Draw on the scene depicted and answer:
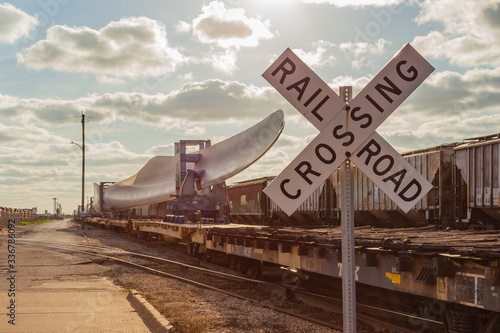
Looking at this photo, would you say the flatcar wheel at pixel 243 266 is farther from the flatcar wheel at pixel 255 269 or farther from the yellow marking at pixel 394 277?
the yellow marking at pixel 394 277

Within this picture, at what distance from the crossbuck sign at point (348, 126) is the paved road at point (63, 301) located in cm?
524

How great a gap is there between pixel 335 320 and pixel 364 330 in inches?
33.9

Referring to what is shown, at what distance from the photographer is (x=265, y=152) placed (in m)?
36.9

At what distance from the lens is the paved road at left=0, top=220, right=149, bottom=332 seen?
7.92m

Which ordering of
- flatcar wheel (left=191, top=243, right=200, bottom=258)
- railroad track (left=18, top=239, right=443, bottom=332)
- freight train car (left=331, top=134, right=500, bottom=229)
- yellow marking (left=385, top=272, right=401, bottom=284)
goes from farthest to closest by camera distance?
flatcar wheel (left=191, top=243, right=200, bottom=258) < freight train car (left=331, top=134, right=500, bottom=229) < railroad track (left=18, top=239, right=443, bottom=332) < yellow marking (left=385, top=272, right=401, bottom=284)

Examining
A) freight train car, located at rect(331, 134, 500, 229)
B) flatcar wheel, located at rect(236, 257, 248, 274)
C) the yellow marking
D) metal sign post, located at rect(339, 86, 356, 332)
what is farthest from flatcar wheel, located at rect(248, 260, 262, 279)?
metal sign post, located at rect(339, 86, 356, 332)

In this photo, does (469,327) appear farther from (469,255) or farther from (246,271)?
(246,271)

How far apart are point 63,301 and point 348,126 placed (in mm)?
8405

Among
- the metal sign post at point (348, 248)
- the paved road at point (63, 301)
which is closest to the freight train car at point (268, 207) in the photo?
the paved road at point (63, 301)

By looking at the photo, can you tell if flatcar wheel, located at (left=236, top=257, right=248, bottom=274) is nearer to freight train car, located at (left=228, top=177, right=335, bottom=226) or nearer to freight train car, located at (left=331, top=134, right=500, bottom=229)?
freight train car, located at (left=228, top=177, right=335, bottom=226)

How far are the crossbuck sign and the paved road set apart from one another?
524 centimetres

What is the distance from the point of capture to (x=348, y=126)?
3.42 m

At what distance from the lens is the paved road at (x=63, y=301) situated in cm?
792

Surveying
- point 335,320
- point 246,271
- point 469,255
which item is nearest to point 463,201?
point 246,271
